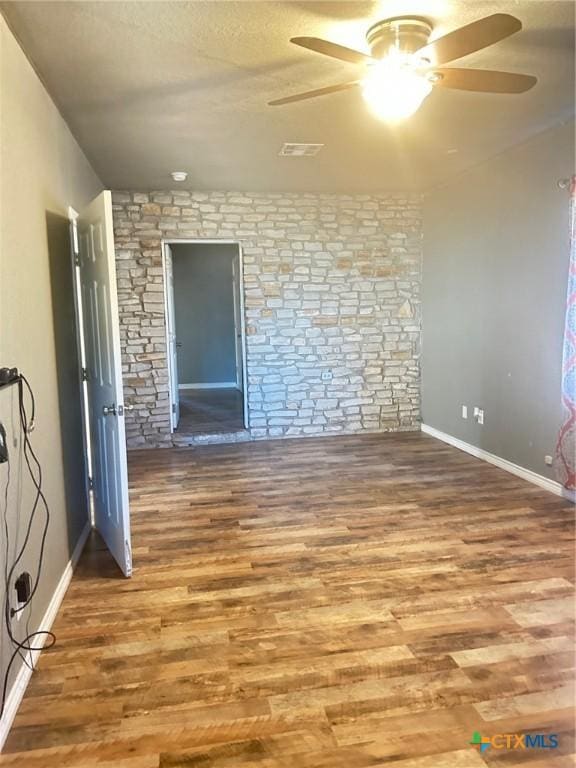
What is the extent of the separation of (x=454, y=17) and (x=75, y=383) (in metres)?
2.81

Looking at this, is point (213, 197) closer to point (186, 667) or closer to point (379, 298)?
point (379, 298)

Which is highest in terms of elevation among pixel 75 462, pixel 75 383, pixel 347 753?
pixel 75 383

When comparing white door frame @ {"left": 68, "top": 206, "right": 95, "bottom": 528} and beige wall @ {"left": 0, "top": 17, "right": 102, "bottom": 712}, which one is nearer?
beige wall @ {"left": 0, "top": 17, "right": 102, "bottom": 712}

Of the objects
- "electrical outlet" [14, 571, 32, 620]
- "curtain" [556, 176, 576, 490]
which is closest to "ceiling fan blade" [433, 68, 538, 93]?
"curtain" [556, 176, 576, 490]

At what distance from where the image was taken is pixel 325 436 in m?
6.05

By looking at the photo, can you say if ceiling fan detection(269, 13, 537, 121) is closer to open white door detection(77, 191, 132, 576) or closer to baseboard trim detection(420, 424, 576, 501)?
open white door detection(77, 191, 132, 576)

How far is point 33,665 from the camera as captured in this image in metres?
2.16

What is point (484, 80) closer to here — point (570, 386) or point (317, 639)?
point (570, 386)

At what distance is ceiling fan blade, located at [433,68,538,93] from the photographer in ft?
7.22

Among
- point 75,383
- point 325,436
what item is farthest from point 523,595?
point 325,436

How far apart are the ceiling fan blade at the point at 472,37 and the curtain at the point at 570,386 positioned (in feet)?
6.62

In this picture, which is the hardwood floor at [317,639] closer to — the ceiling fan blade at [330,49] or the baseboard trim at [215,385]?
the ceiling fan blade at [330,49]

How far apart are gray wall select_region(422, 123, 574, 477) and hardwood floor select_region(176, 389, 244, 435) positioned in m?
2.45

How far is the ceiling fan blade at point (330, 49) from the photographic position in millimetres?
1919
